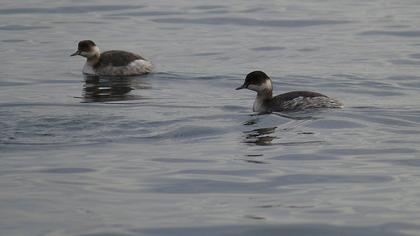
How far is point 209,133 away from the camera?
51.1 ft

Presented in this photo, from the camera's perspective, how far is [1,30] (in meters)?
27.5

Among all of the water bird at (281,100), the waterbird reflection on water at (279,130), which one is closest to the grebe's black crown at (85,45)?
the water bird at (281,100)

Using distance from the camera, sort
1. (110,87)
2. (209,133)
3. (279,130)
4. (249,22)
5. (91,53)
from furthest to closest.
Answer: (249,22), (91,53), (110,87), (279,130), (209,133)

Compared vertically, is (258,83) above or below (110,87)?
above

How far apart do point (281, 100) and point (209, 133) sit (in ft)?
8.60

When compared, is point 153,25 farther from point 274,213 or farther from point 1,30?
point 274,213

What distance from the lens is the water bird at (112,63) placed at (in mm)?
22031

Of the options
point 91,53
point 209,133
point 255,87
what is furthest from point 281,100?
point 91,53

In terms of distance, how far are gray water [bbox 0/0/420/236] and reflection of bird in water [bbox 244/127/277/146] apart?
0.09 feet

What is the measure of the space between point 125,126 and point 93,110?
1.74 metres

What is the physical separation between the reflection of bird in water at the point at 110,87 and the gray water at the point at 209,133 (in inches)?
2.4

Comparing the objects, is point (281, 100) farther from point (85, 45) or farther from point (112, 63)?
point (85, 45)

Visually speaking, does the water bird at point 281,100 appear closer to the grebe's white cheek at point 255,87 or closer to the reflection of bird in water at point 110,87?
the grebe's white cheek at point 255,87

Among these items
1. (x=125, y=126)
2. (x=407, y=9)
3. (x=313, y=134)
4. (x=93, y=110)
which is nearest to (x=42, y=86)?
(x=93, y=110)
